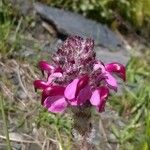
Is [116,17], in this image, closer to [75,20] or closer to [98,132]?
[75,20]

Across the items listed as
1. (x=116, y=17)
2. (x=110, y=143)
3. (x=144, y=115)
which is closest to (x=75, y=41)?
(x=110, y=143)

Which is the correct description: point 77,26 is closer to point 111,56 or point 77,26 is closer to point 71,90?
point 111,56

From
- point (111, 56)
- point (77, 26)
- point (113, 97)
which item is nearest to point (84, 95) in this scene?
point (113, 97)

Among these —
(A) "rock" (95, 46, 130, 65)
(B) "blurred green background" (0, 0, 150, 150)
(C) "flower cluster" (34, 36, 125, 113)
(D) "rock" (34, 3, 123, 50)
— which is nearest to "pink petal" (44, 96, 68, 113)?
(C) "flower cluster" (34, 36, 125, 113)

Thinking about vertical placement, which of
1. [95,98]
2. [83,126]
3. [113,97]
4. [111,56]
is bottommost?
[111,56]

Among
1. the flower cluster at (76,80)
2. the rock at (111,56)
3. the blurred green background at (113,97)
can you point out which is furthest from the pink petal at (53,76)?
the rock at (111,56)
